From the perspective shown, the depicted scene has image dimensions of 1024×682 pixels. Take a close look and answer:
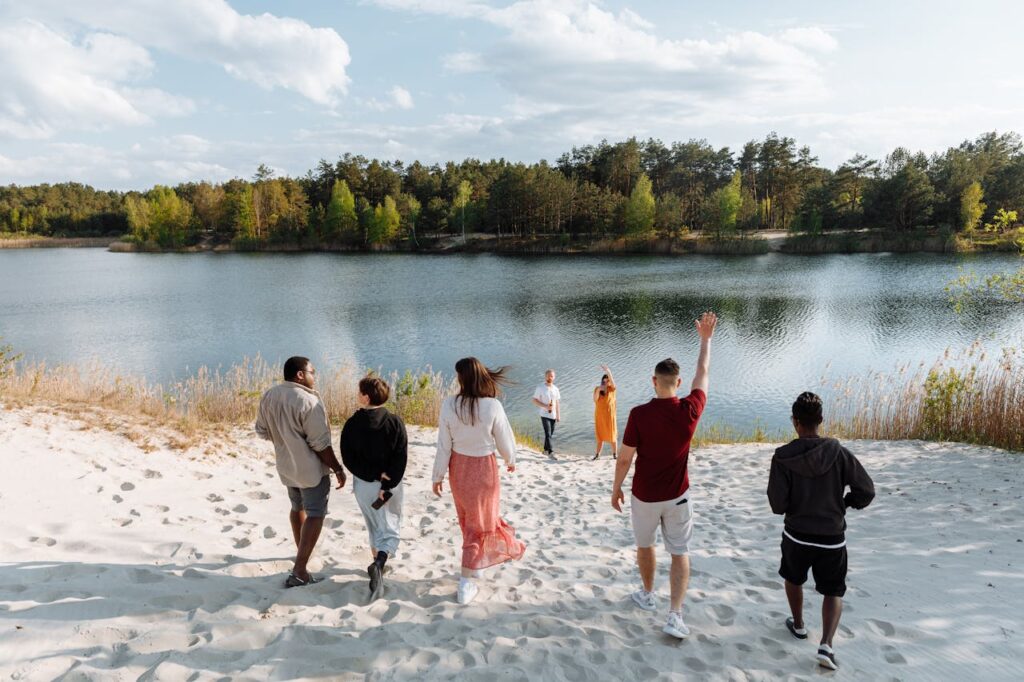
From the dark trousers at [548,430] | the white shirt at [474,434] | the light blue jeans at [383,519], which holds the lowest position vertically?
the dark trousers at [548,430]

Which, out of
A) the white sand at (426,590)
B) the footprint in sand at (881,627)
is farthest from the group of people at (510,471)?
the footprint in sand at (881,627)

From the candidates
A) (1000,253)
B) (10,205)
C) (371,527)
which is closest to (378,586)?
(371,527)

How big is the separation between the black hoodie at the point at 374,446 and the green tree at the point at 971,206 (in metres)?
67.0

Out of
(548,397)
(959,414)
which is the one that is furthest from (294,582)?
(959,414)

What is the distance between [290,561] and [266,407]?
150 centimetres

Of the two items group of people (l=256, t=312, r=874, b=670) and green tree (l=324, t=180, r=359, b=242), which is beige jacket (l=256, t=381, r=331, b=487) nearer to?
group of people (l=256, t=312, r=874, b=670)

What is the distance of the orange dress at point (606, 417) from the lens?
10.2 meters

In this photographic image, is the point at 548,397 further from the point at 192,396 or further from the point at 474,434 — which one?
the point at 192,396

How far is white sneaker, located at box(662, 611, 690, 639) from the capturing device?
12.5 feet

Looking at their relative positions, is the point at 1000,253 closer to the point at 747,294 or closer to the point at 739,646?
the point at 747,294

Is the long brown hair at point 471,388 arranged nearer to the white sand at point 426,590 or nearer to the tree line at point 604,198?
the white sand at point 426,590

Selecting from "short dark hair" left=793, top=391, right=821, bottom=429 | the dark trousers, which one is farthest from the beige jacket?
the dark trousers

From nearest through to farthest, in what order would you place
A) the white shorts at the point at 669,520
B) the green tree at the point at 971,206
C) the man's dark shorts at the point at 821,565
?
the man's dark shorts at the point at 821,565 < the white shorts at the point at 669,520 < the green tree at the point at 971,206

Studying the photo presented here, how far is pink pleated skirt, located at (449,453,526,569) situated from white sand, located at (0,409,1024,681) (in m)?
0.28
